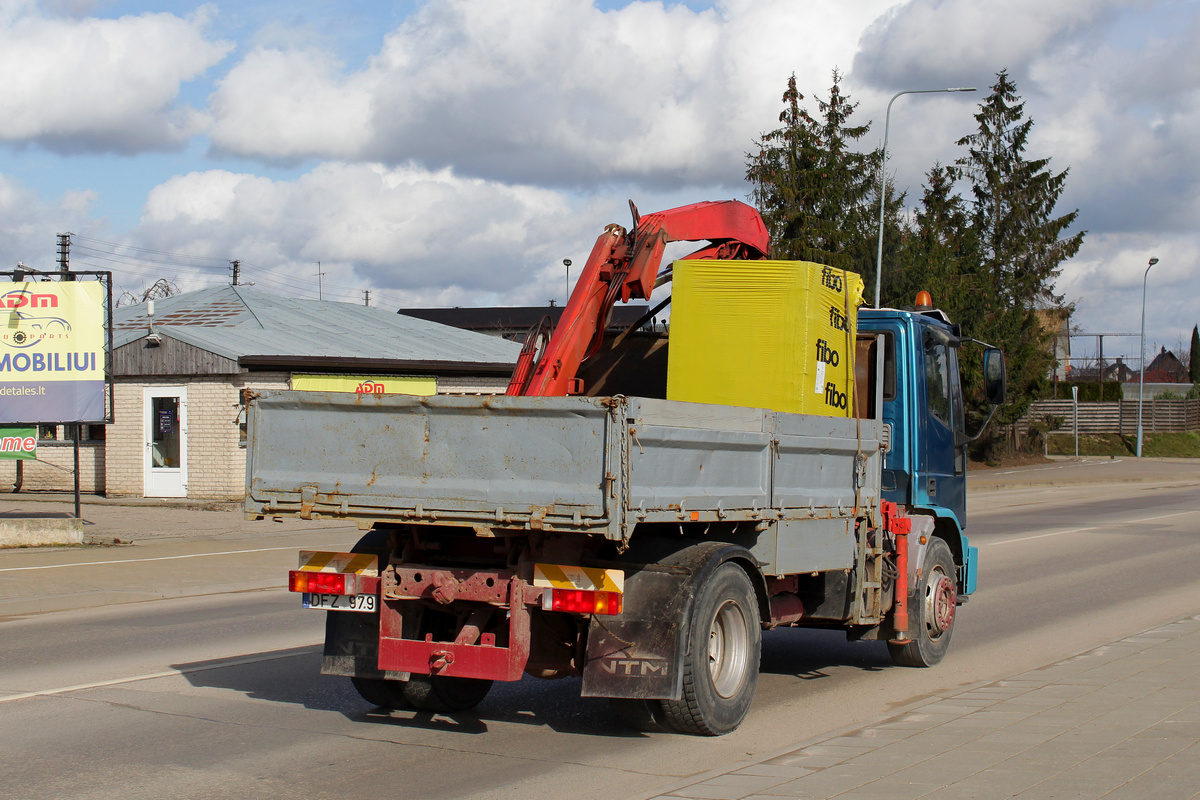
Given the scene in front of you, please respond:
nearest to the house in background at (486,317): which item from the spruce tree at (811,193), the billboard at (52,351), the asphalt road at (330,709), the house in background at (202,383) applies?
the spruce tree at (811,193)

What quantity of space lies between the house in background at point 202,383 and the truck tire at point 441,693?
17674 millimetres

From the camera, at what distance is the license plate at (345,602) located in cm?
630

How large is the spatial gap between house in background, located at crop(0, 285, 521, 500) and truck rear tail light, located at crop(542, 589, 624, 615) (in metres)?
19.0

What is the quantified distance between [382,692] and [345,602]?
0.89 m

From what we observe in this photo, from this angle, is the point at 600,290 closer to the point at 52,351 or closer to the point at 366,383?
the point at 52,351

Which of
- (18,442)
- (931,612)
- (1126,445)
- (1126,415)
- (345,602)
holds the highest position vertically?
(1126,415)

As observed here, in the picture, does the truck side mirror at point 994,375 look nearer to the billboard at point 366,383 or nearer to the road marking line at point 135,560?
the road marking line at point 135,560

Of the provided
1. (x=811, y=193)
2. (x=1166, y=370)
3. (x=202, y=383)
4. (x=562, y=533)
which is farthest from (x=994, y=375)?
(x=1166, y=370)

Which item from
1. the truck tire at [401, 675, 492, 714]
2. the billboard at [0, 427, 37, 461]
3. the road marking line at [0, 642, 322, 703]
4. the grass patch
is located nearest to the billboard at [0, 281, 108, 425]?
the billboard at [0, 427, 37, 461]

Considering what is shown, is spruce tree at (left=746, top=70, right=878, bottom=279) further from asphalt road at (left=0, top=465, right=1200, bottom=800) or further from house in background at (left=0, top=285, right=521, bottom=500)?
asphalt road at (left=0, top=465, right=1200, bottom=800)

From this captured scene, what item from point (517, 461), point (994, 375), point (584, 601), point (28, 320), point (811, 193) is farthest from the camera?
point (811, 193)

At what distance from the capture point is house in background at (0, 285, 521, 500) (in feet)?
81.9

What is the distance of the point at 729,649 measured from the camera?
21.2 ft

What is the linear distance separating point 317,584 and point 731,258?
154 inches
